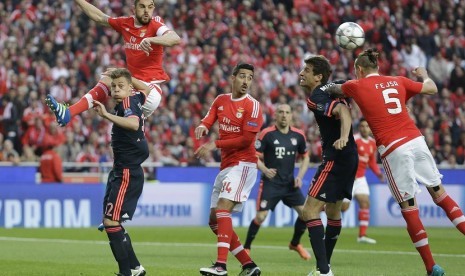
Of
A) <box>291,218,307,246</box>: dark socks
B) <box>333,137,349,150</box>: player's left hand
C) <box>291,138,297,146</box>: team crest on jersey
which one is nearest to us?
<box>333,137,349,150</box>: player's left hand

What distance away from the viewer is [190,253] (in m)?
17.4

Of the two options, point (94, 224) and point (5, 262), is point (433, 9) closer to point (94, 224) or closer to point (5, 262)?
point (94, 224)

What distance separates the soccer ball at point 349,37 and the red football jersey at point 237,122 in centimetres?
149

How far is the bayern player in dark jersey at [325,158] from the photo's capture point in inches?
479

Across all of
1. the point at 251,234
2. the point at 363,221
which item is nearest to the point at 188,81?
the point at 363,221

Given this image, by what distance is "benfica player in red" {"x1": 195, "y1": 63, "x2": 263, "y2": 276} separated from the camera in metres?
12.6

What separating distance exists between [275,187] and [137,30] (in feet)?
17.8

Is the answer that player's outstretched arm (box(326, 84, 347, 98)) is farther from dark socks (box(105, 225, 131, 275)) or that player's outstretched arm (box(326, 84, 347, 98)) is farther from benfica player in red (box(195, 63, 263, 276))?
dark socks (box(105, 225, 131, 275))

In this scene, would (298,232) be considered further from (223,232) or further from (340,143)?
(340,143)

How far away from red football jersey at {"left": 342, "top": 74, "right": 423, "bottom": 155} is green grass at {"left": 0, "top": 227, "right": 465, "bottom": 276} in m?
2.20

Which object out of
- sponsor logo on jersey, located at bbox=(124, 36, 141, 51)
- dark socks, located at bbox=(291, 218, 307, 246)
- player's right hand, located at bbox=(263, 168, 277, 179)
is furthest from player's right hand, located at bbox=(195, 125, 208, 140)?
dark socks, located at bbox=(291, 218, 307, 246)

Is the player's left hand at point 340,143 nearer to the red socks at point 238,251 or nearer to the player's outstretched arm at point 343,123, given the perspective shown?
the player's outstretched arm at point 343,123

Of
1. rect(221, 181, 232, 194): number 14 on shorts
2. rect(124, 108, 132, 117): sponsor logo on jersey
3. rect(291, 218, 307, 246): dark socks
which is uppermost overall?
rect(124, 108, 132, 117): sponsor logo on jersey

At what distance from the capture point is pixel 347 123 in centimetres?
1188
